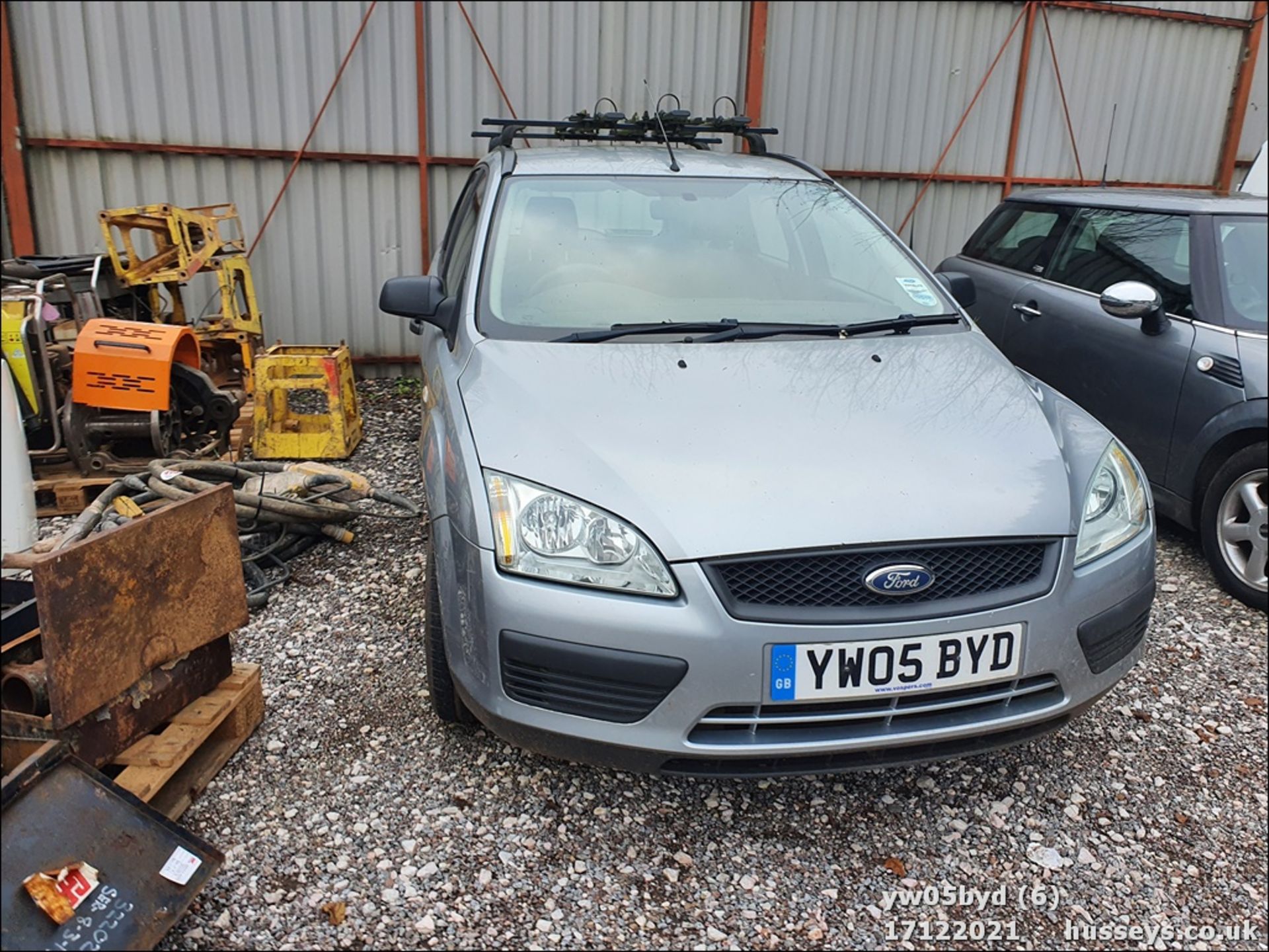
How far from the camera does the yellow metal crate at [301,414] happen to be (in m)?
4.86

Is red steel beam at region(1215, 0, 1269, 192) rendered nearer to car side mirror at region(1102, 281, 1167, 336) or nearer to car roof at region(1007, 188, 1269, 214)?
car roof at region(1007, 188, 1269, 214)

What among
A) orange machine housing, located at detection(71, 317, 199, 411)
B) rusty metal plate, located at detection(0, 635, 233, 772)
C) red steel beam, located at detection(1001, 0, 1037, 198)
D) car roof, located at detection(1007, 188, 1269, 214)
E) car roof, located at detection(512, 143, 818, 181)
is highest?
red steel beam, located at detection(1001, 0, 1037, 198)

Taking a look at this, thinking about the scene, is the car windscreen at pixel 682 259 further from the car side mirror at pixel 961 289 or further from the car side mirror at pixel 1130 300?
the car side mirror at pixel 1130 300

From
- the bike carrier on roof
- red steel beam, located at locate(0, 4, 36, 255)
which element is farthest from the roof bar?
red steel beam, located at locate(0, 4, 36, 255)

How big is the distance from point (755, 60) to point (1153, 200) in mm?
3334

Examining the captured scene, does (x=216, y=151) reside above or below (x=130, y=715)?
above

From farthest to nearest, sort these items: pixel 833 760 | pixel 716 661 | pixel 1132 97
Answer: pixel 1132 97, pixel 833 760, pixel 716 661

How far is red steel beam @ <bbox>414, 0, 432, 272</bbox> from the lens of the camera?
244 inches

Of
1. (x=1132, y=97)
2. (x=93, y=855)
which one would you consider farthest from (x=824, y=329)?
(x=1132, y=97)

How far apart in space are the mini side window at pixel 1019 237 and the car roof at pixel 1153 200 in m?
0.07

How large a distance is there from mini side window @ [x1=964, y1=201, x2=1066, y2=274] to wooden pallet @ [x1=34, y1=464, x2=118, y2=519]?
466 cm

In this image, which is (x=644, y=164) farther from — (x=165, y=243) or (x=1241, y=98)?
(x=1241, y=98)

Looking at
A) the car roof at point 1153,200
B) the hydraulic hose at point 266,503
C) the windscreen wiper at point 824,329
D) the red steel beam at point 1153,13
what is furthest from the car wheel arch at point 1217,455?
the red steel beam at point 1153,13

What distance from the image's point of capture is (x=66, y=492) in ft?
13.5
